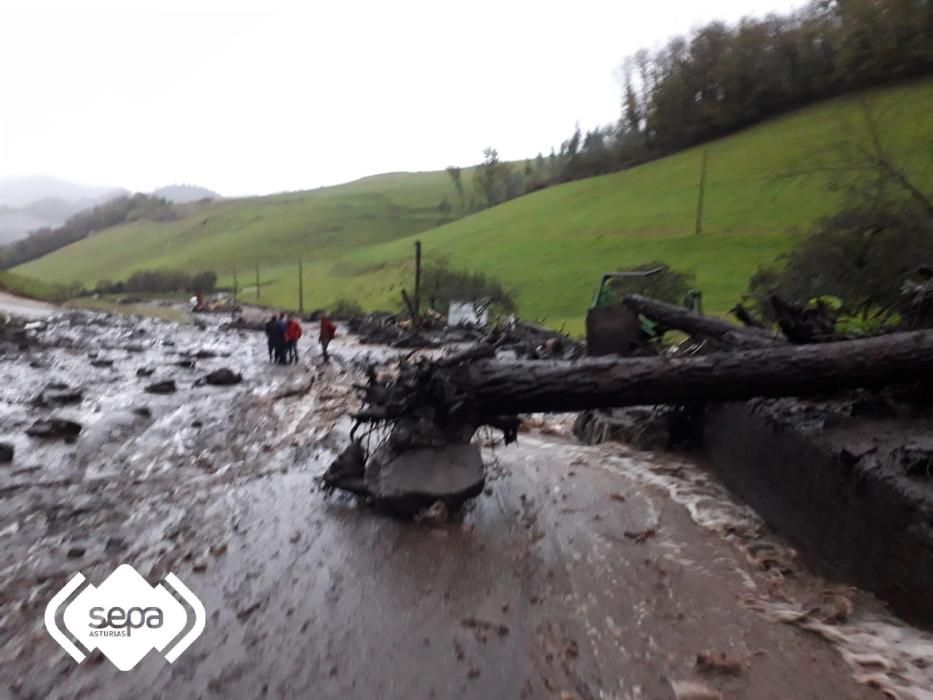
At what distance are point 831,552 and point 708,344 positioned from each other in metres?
4.91

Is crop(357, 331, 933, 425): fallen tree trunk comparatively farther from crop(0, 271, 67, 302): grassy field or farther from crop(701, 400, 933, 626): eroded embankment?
crop(0, 271, 67, 302): grassy field

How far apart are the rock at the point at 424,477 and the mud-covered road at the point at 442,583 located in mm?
248

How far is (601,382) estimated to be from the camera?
7.71 m

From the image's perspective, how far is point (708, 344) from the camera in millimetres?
10570

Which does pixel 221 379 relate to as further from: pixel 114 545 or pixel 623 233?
pixel 623 233

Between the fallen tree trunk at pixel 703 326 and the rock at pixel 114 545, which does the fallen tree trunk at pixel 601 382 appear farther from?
the rock at pixel 114 545

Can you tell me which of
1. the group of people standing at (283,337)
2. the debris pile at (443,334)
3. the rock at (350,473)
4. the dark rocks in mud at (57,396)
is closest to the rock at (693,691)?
the rock at (350,473)

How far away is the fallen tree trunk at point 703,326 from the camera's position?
937 cm

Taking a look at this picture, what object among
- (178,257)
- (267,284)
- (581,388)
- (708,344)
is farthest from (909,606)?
(178,257)

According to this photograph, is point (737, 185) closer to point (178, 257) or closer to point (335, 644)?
point (335, 644)

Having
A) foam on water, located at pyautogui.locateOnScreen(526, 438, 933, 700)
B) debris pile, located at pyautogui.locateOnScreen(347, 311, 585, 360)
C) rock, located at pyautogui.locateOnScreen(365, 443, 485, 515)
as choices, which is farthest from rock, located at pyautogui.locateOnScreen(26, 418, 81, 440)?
debris pile, located at pyautogui.locateOnScreen(347, 311, 585, 360)

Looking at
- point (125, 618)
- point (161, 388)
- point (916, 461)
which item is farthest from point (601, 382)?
point (161, 388)

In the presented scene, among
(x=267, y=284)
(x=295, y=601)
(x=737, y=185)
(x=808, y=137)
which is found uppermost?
(x=808, y=137)

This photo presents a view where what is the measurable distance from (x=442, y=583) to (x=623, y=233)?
4402 centimetres
